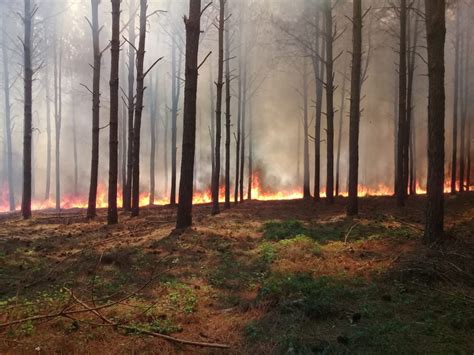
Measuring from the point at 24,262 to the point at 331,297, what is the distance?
5.46 metres

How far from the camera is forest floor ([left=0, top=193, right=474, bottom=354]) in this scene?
13.6 feet

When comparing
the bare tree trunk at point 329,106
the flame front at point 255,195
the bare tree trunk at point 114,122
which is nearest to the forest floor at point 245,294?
the bare tree trunk at point 114,122

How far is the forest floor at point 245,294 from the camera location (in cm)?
415

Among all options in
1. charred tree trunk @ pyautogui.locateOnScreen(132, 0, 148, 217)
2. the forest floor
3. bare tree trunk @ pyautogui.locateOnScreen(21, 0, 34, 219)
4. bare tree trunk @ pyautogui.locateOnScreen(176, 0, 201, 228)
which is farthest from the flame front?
Answer: the forest floor

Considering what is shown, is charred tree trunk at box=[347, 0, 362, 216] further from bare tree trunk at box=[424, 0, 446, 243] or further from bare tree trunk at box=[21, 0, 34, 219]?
bare tree trunk at box=[21, 0, 34, 219]

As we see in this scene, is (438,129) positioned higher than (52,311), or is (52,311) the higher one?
(438,129)

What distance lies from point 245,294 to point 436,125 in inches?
185

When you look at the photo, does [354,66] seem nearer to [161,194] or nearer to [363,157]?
[363,157]

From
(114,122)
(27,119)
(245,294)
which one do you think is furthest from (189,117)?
(27,119)

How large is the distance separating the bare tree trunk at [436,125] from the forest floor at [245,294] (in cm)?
47

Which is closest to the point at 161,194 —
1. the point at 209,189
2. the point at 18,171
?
the point at 209,189

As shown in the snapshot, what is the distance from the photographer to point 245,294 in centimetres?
580

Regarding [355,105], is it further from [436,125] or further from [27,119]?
[27,119]

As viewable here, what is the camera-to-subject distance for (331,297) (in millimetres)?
5246
